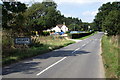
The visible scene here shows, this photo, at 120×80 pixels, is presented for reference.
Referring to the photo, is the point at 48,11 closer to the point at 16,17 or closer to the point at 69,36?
the point at 69,36

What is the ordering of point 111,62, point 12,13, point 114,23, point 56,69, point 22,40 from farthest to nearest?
point 114,23 → point 22,40 → point 12,13 → point 111,62 → point 56,69

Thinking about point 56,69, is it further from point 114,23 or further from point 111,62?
point 114,23

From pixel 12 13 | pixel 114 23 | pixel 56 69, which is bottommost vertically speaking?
pixel 56 69

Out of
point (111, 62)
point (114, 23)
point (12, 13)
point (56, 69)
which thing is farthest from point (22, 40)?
point (114, 23)

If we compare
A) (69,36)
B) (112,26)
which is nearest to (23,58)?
(112,26)

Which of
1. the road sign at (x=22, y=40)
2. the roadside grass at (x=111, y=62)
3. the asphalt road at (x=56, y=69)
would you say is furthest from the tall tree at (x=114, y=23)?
the asphalt road at (x=56, y=69)

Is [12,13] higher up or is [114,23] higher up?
[12,13]

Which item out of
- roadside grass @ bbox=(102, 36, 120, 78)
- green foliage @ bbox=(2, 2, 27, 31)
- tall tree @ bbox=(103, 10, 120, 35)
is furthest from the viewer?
tall tree @ bbox=(103, 10, 120, 35)

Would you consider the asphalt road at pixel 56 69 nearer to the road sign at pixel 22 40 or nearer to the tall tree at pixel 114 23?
the road sign at pixel 22 40

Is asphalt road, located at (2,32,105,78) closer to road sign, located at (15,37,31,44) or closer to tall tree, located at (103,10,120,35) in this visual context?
road sign, located at (15,37,31,44)

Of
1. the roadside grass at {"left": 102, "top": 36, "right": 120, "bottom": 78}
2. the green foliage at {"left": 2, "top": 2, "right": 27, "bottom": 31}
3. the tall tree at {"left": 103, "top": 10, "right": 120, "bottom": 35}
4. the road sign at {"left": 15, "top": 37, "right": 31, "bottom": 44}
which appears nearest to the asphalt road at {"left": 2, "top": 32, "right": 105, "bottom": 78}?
the roadside grass at {"left": 102, "top": 36, "right": 120, "bottom": 78}

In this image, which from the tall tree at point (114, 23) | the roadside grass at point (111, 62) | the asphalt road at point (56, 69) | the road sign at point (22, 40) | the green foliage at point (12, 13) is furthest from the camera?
the tall tree at point (114, 23)

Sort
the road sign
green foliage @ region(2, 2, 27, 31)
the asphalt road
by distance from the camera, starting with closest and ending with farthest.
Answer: the asphalt road
green foliage @ region(2, 2, 27, 31)
the road sign

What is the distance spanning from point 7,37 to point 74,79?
15.4 m
